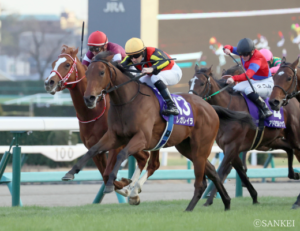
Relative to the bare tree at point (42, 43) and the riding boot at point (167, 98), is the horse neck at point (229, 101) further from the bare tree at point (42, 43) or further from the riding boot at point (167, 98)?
the bare tree at point (42, 43)

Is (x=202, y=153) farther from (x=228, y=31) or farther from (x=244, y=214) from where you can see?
(x=228, y=31)

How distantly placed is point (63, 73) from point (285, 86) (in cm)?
268

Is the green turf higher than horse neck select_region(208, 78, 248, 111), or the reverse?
horse neck select_region(208, 78, 248, 111)

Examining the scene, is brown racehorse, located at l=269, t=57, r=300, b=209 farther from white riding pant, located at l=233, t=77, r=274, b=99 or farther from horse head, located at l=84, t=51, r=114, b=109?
horse head, located at l=84, t=51, r=114, b=109

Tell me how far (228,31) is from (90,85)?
41.5 feet

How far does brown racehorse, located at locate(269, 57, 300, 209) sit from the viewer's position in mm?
6047

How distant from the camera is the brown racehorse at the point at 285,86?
6.05m

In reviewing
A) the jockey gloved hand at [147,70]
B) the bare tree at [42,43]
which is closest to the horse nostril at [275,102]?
the jockey gloved hand at [147,70]

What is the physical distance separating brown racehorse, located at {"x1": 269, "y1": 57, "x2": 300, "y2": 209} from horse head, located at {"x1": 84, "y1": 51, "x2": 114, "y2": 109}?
91.4 inches

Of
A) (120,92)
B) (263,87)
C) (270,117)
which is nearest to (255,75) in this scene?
(263,87)

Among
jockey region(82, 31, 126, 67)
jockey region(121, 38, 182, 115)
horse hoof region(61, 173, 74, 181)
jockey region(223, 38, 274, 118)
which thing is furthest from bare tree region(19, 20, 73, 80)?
horse hoof region(61, 173, 74, 181)

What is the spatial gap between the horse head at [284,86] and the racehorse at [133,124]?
3.57 ft

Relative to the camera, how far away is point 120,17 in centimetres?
1617

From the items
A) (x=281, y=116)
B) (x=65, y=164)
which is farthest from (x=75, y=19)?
(x=281, y=116)
